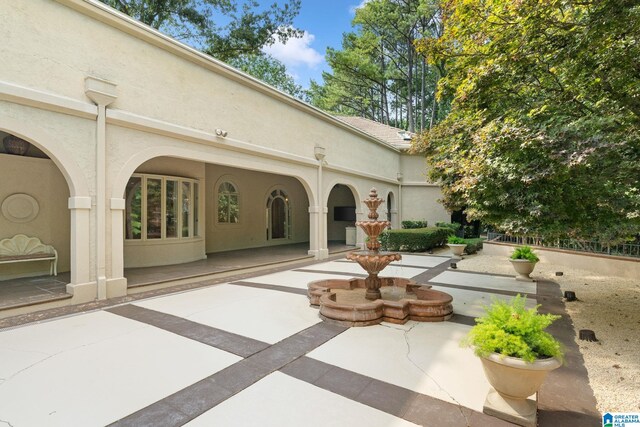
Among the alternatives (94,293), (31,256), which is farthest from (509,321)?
(31,256)

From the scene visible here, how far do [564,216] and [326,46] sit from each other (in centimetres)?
2517

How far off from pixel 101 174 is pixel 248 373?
5.15 meters

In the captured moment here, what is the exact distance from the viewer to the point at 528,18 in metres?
4.24

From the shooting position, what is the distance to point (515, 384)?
255 centimetres

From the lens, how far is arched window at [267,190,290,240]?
15.9 meters

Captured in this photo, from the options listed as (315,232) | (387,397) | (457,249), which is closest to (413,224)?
(457,249)

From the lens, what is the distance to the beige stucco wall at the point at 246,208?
13.0 meters

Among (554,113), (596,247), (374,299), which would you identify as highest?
(554,113)

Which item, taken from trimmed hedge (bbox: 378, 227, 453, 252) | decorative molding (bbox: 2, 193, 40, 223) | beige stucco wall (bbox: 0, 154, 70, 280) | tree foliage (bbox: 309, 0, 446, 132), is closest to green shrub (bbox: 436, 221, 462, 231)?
trimmed hedge (bbox: 378, 227, 453, 252)

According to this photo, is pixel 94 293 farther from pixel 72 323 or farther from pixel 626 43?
pixel 626 43

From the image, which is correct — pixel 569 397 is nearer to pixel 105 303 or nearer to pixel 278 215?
pixel 105 303

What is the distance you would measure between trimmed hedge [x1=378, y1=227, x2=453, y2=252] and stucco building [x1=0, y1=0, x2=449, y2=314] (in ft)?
13.1

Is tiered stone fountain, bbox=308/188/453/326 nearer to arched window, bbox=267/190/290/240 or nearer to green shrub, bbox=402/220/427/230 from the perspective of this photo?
arched window, bbox=267/190/290/240

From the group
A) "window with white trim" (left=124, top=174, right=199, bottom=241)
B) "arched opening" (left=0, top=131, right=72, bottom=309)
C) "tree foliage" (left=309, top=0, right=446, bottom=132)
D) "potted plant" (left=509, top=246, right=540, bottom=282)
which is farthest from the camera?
"tree foliage" (left=309, top=0, right=446, bottom=132)
